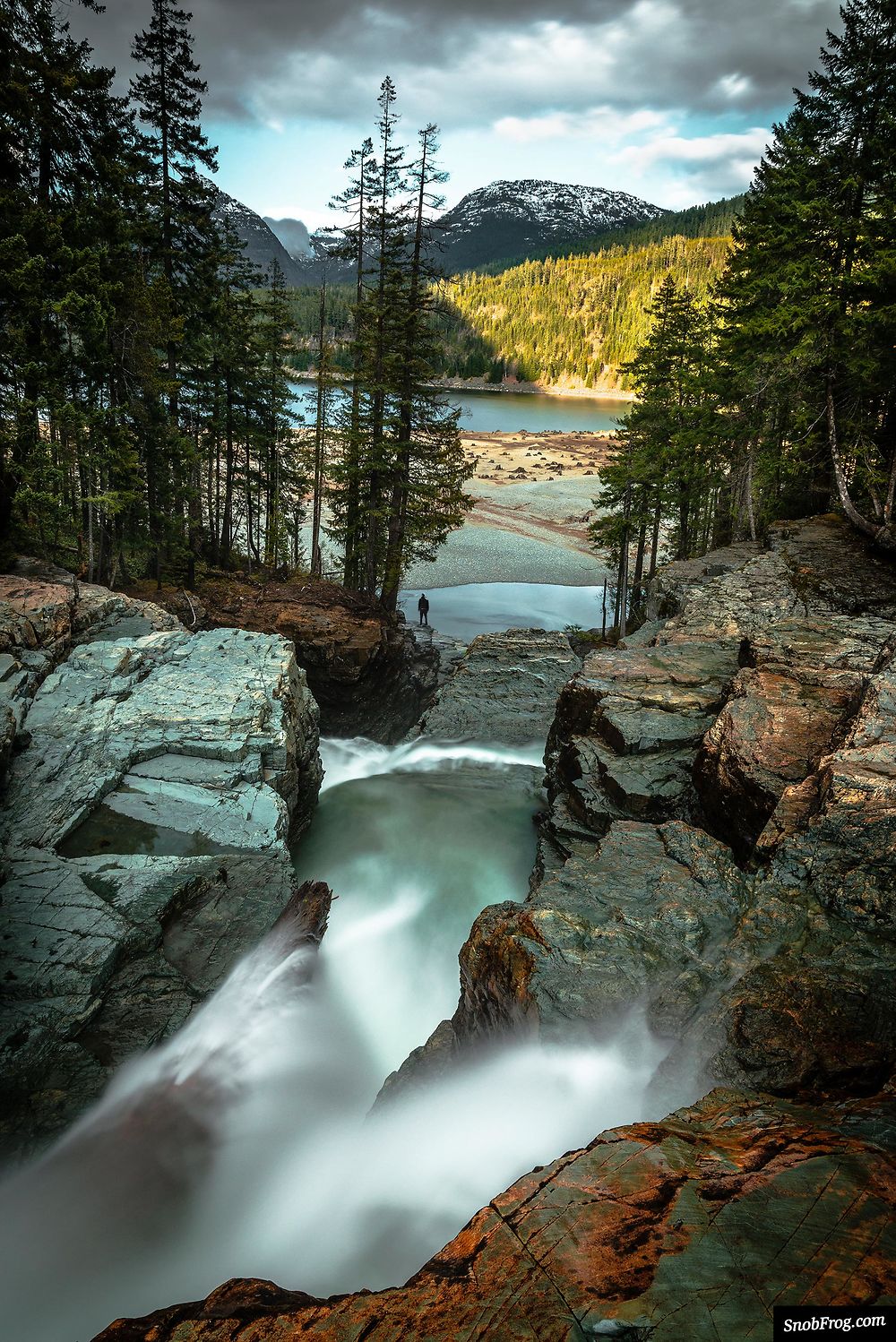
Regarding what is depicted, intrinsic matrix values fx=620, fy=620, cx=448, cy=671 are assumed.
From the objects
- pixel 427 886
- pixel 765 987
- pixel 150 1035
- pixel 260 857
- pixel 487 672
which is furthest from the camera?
pixel 487 672

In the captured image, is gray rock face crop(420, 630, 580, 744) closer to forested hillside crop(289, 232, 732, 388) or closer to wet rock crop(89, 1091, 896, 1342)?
wet rock crop(89, 1091, 896, 1342)

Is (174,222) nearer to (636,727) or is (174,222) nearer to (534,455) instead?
(636,727)

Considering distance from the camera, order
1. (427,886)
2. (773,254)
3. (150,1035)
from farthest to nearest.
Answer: (773,254), (427,886), (150,1035)

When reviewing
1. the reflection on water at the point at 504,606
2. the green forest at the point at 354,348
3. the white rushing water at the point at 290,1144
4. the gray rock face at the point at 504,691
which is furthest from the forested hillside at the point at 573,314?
the white rushing water at the point at 290,1144

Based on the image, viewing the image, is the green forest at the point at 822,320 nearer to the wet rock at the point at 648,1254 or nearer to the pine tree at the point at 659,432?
the pine tree at the point at 659,432

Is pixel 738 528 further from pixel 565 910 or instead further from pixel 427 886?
pixel 565 910

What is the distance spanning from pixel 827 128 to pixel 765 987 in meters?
20.1

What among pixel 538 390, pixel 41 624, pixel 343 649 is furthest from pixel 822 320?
pixel 538 390

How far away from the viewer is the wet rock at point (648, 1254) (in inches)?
105

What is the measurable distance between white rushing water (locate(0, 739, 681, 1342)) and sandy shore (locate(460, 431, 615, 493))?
177ft

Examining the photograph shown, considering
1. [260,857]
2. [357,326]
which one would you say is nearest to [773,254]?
[357,326]

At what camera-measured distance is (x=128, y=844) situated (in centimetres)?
891

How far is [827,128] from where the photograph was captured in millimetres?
15219

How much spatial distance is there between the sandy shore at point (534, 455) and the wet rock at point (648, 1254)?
189ft
